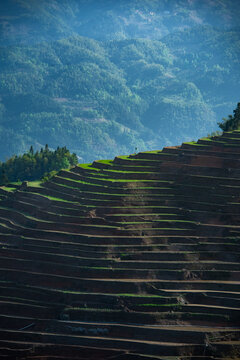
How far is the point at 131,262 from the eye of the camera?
4831cm

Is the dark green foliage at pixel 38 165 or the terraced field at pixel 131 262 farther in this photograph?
the dark green foliage at pixel 38 165

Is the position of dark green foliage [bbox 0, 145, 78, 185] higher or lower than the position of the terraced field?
higher

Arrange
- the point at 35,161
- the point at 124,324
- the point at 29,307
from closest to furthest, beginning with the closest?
the point at 124,324, the point at 29,307, the point at 35,161

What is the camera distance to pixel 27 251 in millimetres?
51688

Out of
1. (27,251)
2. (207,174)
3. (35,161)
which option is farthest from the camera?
(35,161)

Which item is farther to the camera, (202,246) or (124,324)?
(202,246)

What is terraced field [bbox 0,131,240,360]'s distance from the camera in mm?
44406

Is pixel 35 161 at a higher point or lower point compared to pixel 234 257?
higher

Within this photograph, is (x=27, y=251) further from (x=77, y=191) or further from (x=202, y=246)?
(x=202, y=246)

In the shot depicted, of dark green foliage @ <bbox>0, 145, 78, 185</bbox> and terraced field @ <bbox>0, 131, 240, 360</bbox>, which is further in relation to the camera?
dark green foliage @ <bbox>0, 145, 78, 185</bbox>

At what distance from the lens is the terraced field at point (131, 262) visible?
44.4m

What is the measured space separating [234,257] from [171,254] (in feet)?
14.4

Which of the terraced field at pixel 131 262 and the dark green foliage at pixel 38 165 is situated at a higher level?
the dark green foliage at pixel 38 165

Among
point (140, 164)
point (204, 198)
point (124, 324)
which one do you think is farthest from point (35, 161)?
point (124, 324)
